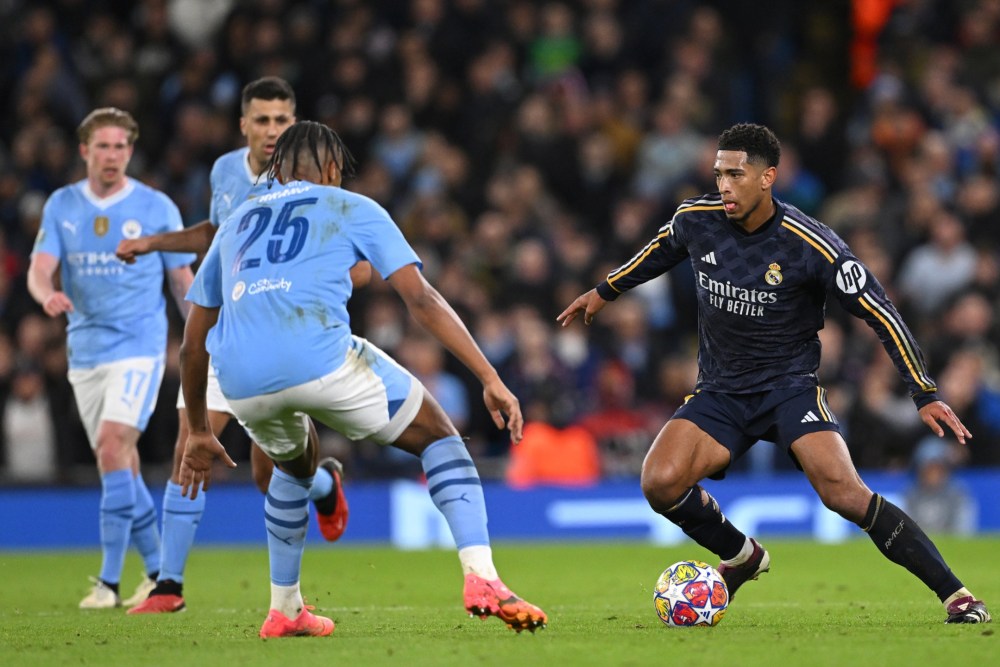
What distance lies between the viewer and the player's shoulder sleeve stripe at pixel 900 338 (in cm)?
736

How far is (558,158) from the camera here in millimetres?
17422

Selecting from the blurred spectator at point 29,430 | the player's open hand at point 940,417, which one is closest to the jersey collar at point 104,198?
the player's open hand at point 940,417

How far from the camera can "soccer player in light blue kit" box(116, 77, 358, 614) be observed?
347 inches

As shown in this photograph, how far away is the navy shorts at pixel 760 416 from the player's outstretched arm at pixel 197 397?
2.33 meters

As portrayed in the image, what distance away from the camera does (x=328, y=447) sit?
1519 cm

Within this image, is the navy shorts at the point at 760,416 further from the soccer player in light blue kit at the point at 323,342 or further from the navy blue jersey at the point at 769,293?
the soccer player in light blue kit at the point at 323,342

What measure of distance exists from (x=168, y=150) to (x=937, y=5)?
896 centimetres

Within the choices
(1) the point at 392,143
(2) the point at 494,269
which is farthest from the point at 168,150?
(2) the point at 494,269

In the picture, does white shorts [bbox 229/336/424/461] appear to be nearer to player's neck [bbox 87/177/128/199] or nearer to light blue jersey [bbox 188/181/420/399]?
light blue jersey [bbox 188/181/420/399]

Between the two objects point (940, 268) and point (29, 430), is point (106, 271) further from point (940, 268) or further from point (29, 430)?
point (940, 268)

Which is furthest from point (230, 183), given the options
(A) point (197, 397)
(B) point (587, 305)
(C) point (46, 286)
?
(A) point (197, 397)

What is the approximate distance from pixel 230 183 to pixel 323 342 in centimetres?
274

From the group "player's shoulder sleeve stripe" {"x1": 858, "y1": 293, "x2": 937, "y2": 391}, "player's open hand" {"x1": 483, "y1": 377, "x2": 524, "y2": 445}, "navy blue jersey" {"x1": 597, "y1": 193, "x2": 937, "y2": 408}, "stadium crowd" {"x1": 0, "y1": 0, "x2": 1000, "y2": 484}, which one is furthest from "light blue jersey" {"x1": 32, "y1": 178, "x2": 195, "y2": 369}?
"stadium crowd" {"x1": 0, "y1": 0, "x2": 1000, "y2": 484}

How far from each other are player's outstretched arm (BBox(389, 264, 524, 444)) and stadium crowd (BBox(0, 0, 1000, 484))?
8.74 meters
